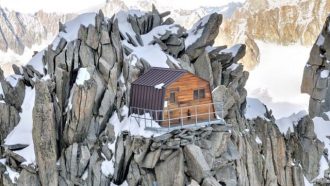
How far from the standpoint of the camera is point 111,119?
139ft

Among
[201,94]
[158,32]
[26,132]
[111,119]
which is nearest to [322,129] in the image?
[158,32]

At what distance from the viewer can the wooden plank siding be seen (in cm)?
4019

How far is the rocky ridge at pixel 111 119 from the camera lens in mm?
39375

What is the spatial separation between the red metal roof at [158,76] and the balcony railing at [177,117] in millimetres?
2354

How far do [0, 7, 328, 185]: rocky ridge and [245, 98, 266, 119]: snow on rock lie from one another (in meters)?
4.06

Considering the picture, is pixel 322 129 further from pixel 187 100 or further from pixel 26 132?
pixel 26 132

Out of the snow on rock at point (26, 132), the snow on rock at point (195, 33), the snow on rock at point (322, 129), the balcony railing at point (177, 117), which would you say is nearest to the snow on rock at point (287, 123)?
the snow on rock at point (322, 129)

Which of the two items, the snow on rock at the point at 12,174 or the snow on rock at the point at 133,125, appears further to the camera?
the snow on rock at the point at 12,174

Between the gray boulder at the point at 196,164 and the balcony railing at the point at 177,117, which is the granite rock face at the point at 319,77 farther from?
the gray boulder at the point at 196,164

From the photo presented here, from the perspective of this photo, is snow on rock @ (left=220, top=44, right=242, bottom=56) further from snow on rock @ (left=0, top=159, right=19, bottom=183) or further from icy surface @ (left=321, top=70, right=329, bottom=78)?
snow on rock @ (left=0, top=159, right=19, bottom=183)

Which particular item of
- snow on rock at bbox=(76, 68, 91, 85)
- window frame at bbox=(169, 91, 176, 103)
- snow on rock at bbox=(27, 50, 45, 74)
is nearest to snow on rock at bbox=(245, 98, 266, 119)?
window frame at bbox=(169, 91, 176, 103)

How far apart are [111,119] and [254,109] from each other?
21.3 metres

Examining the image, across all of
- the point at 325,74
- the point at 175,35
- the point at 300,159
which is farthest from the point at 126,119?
the point at 325,74

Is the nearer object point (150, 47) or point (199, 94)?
point (199, 94)
